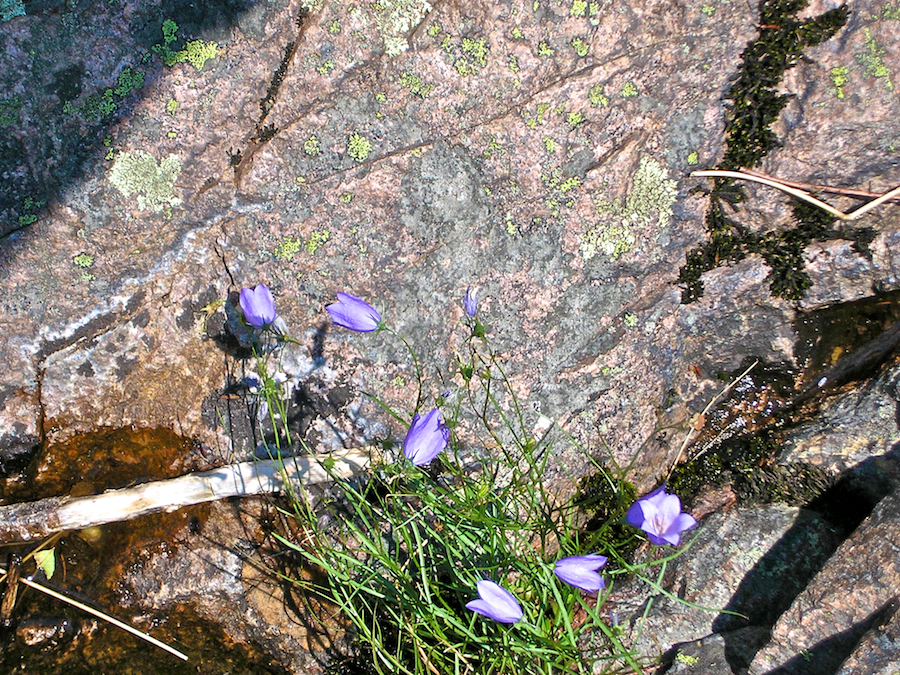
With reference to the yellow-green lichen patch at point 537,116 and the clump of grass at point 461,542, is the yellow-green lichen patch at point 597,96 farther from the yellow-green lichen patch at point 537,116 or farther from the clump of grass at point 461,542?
the clump of grass at point 461,542

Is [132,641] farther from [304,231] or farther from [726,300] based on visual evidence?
[726,300]

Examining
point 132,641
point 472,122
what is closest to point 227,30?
point 472,122

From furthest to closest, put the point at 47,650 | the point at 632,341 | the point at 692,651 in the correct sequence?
1. the point at 632,341
2. the point at 47,650
3. the point at 692,651

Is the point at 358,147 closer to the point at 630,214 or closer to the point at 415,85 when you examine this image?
the point at 415,85

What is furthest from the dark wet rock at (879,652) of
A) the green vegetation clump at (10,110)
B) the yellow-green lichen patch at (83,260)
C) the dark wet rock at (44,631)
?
the green vegetation clump at (10,110)

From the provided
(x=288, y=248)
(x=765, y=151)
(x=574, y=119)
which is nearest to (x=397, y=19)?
(x=574, y=119)
